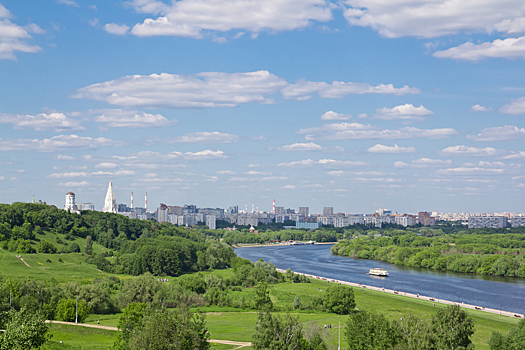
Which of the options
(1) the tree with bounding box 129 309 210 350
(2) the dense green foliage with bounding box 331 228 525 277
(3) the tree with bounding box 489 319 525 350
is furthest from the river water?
(1) the tree with bounding box 129 309 210 350

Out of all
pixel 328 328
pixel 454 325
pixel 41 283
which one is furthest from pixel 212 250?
pixel 454 325

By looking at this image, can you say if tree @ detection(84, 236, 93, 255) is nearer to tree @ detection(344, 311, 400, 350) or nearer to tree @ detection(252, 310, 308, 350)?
tree @ detection(344, 311, 400, 350)

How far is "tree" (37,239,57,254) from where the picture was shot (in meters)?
92.2

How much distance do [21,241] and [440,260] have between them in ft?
269

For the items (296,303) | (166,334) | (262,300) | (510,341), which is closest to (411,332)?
(510,341)

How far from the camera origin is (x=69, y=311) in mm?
48625

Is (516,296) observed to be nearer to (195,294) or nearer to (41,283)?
(195,294)

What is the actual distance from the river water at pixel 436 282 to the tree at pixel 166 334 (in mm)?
45607

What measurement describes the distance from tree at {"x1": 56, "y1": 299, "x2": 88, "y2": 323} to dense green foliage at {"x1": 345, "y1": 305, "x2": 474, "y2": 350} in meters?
26.7

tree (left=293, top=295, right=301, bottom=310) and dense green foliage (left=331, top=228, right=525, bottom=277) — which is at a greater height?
dense green foliage (left=331, top=228, right=525, bottom=277)

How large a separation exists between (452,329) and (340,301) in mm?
24053

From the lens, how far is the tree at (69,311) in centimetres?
4838

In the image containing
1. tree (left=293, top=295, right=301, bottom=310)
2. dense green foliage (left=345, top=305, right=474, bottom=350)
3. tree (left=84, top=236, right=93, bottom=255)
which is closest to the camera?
dense green foliage (left=345, top=305, right=474, bottom=350)

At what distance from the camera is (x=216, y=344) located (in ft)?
128
